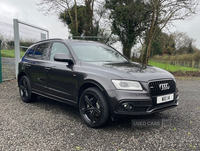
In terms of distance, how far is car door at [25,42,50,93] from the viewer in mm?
4398

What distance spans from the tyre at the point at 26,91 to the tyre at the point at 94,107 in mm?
2097

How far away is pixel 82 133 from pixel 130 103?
1.02 m

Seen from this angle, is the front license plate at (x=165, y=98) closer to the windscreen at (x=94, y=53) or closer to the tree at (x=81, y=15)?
the windscreen at (x=94, y=53)

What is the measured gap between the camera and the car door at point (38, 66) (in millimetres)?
4398

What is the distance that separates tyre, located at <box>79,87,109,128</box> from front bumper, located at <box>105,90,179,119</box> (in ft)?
0.52

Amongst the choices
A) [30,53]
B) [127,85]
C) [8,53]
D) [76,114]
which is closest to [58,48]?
[30,53]

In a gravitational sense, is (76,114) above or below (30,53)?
below

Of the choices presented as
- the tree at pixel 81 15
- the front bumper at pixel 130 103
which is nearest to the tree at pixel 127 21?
the tree at pixel 81 15

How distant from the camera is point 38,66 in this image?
4508 mm

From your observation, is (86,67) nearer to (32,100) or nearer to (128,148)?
(128,148)

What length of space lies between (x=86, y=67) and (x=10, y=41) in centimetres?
689

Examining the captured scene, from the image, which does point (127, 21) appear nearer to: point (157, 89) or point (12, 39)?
point (12, 39)

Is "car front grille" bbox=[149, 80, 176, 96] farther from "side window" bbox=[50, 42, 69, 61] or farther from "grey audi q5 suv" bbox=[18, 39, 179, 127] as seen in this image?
"side window" bbox=[50, 42, 69, 61]

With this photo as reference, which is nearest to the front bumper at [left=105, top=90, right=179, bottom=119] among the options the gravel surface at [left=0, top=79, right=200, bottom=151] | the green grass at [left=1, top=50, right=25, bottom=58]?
the gravel surface at [left=0, top=79, right=200, bottom=151]
